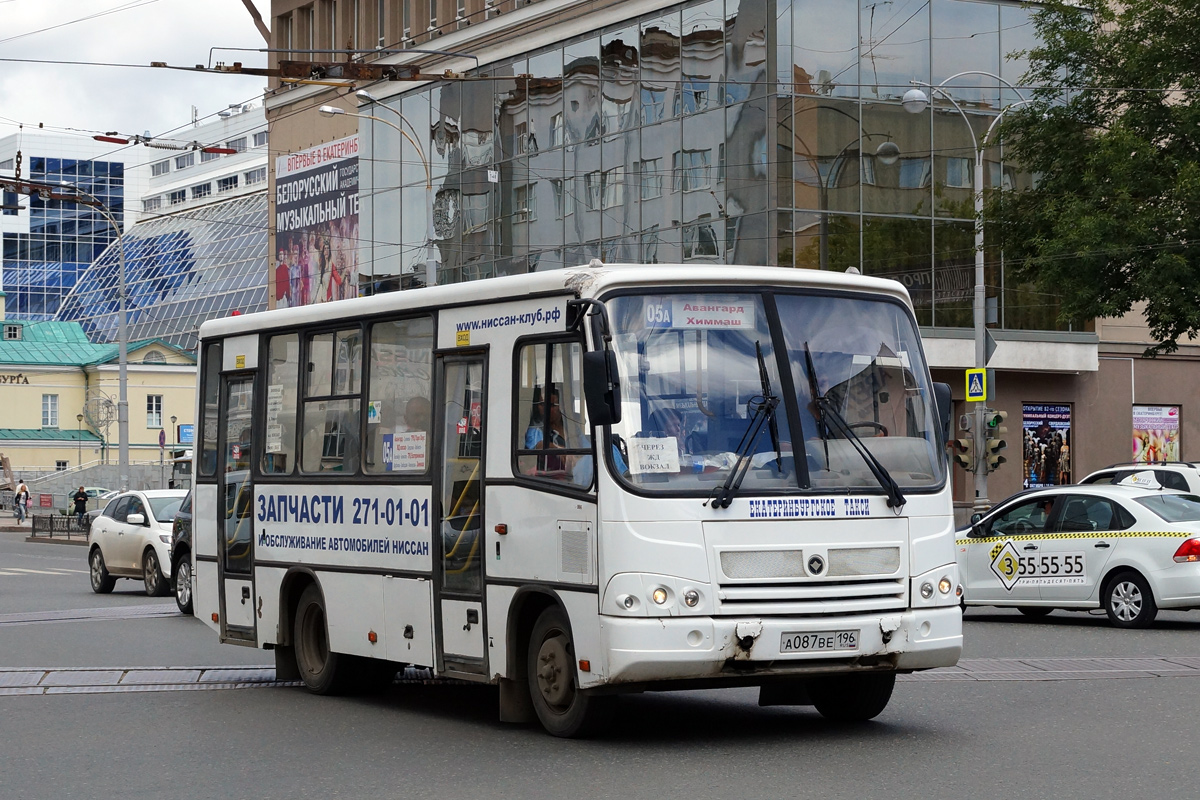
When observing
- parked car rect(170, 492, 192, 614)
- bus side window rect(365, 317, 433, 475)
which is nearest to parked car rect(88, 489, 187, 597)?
parked car rect(170, 492, 192, 614)

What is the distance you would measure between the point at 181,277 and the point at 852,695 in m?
96.6

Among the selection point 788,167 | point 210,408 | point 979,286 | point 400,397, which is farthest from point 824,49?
point 400,397

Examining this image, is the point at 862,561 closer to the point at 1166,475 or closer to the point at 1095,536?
the point at 1095,536

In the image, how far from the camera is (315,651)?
42.0 feet

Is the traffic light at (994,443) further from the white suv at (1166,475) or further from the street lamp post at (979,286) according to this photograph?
the white suv at (1166,475)

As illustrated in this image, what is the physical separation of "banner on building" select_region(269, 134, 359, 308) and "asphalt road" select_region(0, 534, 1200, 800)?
43.7 metres

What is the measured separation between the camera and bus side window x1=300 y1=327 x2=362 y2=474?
39.8ft

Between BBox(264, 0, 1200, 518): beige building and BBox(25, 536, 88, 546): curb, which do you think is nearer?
BBox(264, 0, 1200, 518): beige building

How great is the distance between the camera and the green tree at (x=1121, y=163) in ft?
92.1

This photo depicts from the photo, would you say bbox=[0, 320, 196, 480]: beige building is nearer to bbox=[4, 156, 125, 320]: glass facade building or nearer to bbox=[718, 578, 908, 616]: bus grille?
bbox=[4, 156, 125, 320]: glass facade building

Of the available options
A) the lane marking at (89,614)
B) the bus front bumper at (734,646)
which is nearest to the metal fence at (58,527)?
the lane marking at (89,614)

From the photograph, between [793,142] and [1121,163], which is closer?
[1121,163]

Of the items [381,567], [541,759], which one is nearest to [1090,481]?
[381,567]

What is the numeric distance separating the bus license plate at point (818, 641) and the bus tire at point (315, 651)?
424 cm
